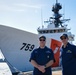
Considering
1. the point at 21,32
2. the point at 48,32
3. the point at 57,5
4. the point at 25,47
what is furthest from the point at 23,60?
the point at 57,5

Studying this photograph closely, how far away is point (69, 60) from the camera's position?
4.16 m

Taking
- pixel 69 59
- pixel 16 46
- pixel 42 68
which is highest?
pixel 69 59

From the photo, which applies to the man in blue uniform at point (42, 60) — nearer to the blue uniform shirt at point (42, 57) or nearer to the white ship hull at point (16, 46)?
the blue uniform shirt at point (42, 57)

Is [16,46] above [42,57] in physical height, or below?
below

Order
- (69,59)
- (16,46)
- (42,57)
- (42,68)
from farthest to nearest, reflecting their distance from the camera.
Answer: (16,46) → (69,59) → (42,57) → (42,68)

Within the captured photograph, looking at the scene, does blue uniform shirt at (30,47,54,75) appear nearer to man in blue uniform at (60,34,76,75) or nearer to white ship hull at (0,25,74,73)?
man in blue uniform at (60,34,76,75)

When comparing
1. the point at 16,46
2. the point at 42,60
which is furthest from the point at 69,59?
the point at 16,46

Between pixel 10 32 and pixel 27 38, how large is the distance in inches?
57.4

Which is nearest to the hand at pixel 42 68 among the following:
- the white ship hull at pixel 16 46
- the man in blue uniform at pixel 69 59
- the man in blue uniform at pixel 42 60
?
the man in blue uniform at pixel 42 60

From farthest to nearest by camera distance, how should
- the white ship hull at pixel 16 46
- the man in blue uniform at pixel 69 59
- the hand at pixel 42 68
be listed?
the white ship hull at pixel 16 46 < the man in blue uniform at pixel 69 59 < the hand at pixel 42 68

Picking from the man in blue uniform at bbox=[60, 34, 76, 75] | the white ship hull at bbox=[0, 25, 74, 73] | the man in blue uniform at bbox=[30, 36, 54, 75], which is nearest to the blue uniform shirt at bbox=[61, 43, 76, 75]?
the man in blue uniform at bbox=[60, 34, 76, 75]

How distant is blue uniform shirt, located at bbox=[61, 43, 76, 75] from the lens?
4.14 m

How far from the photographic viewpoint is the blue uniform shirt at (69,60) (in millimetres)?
4137

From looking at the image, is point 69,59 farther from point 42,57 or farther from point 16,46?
point 16,46
